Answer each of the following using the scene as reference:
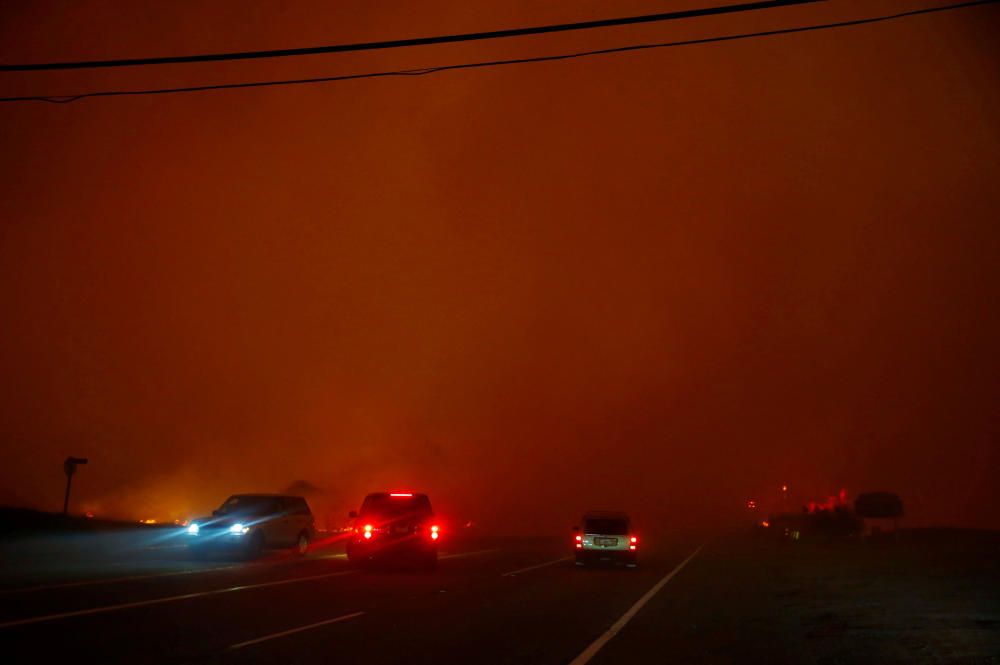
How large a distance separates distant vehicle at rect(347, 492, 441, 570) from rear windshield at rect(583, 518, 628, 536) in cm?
596

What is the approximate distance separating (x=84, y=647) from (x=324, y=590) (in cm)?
810

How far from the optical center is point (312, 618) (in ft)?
47.0

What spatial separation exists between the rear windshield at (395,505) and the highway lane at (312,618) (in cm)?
255

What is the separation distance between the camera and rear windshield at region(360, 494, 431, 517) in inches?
1014

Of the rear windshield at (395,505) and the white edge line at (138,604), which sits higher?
the rear windshield at (395,505)

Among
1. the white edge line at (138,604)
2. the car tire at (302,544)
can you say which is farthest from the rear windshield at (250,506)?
the white edge line at (138,604)

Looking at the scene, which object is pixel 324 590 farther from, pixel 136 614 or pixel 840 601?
pixel 840 601

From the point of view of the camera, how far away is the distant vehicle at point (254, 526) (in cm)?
2667

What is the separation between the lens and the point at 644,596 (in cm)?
2022

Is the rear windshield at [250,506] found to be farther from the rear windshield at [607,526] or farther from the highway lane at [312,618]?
the rear windshield at [607,526]

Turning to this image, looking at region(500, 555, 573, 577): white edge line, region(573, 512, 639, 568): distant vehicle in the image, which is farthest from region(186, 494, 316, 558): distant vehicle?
region(573, 512, 639, 568): distant vehicle

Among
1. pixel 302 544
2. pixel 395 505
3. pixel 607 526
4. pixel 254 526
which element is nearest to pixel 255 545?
pixel 254 526

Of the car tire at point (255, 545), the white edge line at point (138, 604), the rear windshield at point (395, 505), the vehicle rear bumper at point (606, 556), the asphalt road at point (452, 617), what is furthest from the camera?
the vehicle rear bumper at point (606, 556)

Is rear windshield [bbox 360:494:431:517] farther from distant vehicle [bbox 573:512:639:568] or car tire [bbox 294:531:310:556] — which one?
distant vehicle [bbox 573:512:639:568]
